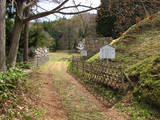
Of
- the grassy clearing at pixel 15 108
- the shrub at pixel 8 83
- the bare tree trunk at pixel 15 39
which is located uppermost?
the bare tree trunk at pixel 15 39

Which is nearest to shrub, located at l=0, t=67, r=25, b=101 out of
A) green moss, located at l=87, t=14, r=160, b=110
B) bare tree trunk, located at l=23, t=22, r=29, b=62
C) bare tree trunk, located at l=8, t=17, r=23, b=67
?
bare tree trunk, located at l=8, t=17, r=23, b=67

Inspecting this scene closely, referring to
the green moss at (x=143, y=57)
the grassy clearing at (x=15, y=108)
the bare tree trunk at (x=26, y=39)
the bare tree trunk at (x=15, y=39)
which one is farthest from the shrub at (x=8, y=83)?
the bare tree trunk at (x=26, y=39)

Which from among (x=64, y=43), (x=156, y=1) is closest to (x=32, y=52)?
(x=156, y=1)

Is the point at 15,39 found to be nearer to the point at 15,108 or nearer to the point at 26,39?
the point at 15,108

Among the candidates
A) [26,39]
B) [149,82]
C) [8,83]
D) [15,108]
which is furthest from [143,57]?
[26,39]

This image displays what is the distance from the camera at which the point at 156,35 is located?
1698cm

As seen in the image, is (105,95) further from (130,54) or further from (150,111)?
(130,54)

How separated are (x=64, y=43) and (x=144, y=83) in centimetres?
6008

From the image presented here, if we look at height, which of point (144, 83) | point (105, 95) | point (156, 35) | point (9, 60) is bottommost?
point (105, 95)

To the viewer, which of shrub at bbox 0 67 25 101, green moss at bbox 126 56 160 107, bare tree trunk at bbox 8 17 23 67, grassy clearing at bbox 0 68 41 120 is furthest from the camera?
bare tree trunk at bbox 8 17 23 67

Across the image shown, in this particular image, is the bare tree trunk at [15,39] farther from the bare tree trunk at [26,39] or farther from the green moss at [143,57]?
the bare tree trunk at [26,39]

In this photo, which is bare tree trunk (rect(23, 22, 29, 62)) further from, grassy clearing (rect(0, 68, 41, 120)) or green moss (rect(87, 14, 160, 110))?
grassy clearing (rect(0, 68, 41, 120))

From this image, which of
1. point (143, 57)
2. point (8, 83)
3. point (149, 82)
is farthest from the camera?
point (143, 57)

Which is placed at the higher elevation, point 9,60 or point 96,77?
point 9,60
